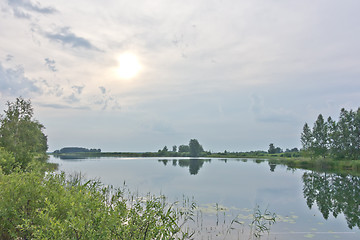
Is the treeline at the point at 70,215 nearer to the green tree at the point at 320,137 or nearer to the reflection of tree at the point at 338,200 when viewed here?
the reflection of tree at the point at 338,200

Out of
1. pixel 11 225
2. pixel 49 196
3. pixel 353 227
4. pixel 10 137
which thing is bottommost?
pixel 353 227

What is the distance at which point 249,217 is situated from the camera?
1612cm

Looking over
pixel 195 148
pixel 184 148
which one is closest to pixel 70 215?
pixel 195 148

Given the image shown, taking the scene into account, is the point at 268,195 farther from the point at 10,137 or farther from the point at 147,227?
the point at 10,137

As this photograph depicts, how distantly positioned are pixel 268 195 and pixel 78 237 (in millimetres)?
23394

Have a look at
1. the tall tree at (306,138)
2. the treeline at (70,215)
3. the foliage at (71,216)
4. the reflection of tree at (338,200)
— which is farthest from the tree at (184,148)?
the foliage at (71,216)

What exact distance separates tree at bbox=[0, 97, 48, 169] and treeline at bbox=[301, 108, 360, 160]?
69.4 meters

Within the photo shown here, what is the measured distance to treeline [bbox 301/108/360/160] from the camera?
64438mm

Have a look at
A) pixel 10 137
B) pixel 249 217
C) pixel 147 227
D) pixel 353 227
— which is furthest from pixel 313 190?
pixel 10 137

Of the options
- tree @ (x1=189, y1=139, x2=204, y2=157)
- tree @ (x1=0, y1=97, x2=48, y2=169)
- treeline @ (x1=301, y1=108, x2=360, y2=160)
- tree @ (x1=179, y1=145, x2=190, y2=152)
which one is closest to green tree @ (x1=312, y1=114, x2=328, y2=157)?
treeline @ (x1=301, y1=108, x2=360, y2=160)

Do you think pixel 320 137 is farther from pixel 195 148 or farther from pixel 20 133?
pixel 195 148

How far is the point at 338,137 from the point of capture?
65.8 metres

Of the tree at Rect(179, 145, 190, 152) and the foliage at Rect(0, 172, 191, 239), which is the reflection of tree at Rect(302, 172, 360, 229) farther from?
the tree at Rect(179, 145, 190, 152)

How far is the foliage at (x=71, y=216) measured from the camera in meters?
4.81
